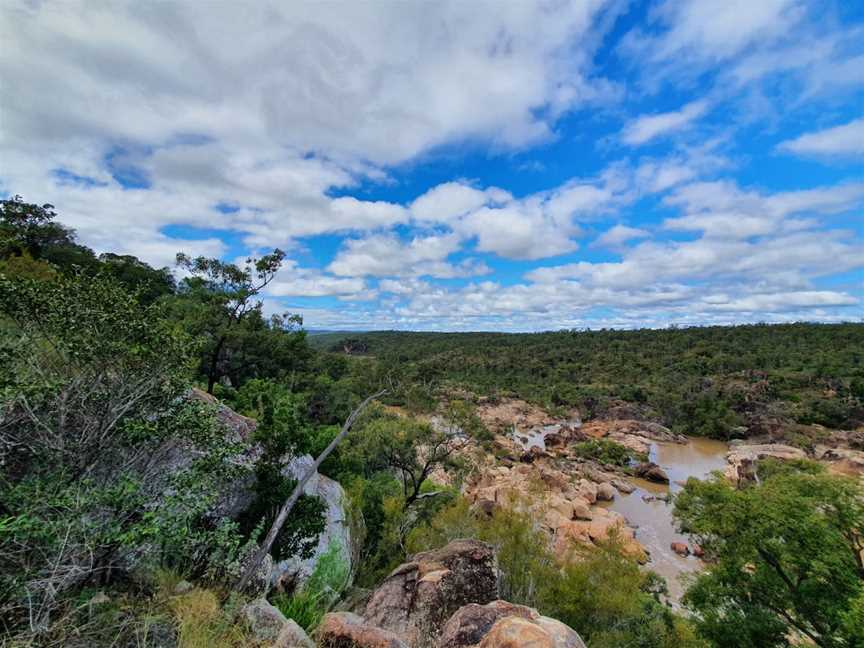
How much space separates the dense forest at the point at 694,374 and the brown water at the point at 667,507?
6.13 metres

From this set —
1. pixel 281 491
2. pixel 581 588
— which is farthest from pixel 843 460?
pixel 281 491

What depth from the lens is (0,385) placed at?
15.6ft

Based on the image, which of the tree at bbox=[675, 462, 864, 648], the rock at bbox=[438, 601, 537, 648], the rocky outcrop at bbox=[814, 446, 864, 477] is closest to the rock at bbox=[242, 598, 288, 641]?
the rock at bbox=[438, 601, 537, 648]

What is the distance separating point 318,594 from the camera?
748 cm

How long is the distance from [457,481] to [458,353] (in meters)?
68.9

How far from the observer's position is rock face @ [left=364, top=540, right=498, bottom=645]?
24.4 feet

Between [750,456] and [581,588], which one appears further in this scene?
[750,456]

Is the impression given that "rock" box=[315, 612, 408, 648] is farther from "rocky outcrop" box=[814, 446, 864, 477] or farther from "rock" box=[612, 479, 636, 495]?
"rock" box=[612, 479, 636, 495]

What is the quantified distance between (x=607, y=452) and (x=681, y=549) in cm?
1595

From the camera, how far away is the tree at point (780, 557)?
813 cm

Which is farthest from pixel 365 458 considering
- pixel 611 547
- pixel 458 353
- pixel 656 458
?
pixel 458 353

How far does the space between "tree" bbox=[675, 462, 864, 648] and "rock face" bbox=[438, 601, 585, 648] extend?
7.15 metres

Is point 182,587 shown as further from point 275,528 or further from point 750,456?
point 750,456

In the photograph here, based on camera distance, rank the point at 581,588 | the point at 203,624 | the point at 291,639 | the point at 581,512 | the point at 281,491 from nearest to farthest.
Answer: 1. the point at 203,624
2. the point at 291,639
3. the point at 281,491
4. the point at 581,588
5. the point at 581,512
